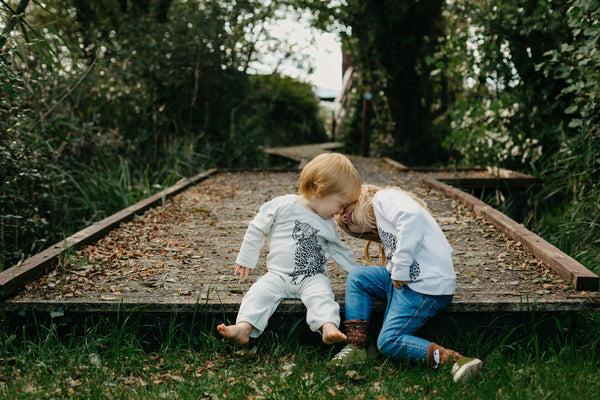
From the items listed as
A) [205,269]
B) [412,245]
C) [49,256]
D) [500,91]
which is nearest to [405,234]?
[412,245]

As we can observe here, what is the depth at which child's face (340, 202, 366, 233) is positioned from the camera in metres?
3.03

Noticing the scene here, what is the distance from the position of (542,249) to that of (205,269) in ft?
7.54

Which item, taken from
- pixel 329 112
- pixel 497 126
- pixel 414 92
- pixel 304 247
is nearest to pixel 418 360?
pixel 304 247

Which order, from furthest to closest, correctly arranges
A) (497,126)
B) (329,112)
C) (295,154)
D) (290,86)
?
(329,112) < (290,86) < (295,154) < (497,126)

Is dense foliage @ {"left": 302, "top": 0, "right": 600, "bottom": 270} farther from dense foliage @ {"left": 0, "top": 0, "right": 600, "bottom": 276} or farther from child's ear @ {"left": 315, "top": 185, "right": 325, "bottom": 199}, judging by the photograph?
child's ear @ {"left": 315, "top": 185, "right": 325, "bottom": 199}

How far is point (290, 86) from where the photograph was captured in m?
16.9

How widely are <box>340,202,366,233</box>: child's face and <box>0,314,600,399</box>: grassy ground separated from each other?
65cm

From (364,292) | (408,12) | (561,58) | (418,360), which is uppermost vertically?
(408,12)

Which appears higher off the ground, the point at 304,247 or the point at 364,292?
the point at 304,247

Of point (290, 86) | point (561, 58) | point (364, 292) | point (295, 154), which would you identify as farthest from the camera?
point (290, 86)

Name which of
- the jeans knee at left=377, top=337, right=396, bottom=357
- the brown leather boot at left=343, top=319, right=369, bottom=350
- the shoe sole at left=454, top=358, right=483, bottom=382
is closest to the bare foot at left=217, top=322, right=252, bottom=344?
the brown leather boot at left=343, top=319, right=369, bottom=350

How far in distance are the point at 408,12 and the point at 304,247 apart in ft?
28.9

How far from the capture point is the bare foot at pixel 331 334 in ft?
8.50

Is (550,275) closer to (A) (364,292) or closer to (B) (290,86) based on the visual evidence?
(A) (364,292)
